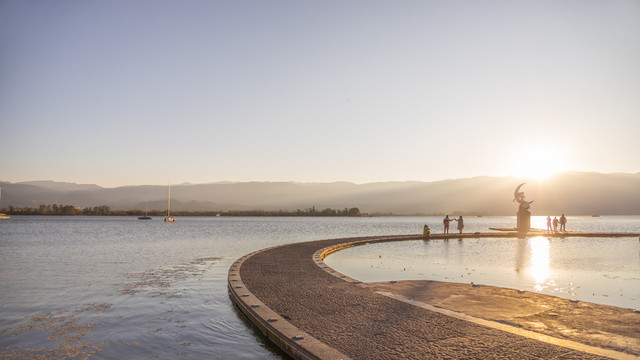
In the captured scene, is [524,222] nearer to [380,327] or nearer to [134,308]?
[380,327]

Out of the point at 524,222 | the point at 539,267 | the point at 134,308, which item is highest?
the point at 524,222

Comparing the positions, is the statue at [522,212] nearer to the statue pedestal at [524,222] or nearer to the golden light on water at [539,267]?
the statue pedestal at [524,222]

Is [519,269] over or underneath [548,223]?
underneath

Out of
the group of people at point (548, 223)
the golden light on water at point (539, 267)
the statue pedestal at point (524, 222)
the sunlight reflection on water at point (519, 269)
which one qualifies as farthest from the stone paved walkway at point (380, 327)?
the statue pedestal at point (524, 222)

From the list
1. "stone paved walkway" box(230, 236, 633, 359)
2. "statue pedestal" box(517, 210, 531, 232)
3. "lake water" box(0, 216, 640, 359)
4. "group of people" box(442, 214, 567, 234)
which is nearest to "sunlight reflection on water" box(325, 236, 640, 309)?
"lake water" box(0, 216, 640, 359)

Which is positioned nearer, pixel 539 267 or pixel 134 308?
pixel 134 308

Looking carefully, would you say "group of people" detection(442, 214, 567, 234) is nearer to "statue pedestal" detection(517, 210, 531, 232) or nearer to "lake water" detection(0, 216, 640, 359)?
"statue pedestal" detection(517, 210, 531, 232)

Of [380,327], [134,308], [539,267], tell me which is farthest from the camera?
[539,267]

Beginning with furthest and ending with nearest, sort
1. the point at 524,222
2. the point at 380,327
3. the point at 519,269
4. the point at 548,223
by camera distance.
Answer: the point at 548,223, the point at 524,222, the point at 519,269, the point at 380,327

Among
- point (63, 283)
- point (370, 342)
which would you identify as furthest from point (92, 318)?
point (370, 342)

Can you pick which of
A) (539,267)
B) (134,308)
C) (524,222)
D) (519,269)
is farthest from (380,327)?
(524,222)

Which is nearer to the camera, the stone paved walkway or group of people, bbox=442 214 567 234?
the stone paved walkway

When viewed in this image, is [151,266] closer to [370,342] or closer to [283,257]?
[283,257]

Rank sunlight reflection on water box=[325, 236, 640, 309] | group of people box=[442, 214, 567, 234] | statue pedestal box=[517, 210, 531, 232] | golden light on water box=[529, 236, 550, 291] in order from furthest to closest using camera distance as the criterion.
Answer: statue pedestal box=[517, 210, 531, 232] < group of people box=[442, 214, 567, 234] < golden light on water box=[529, 236, 550, 291] < sunlight reflection on water box=[325, 236, 640, 309]
